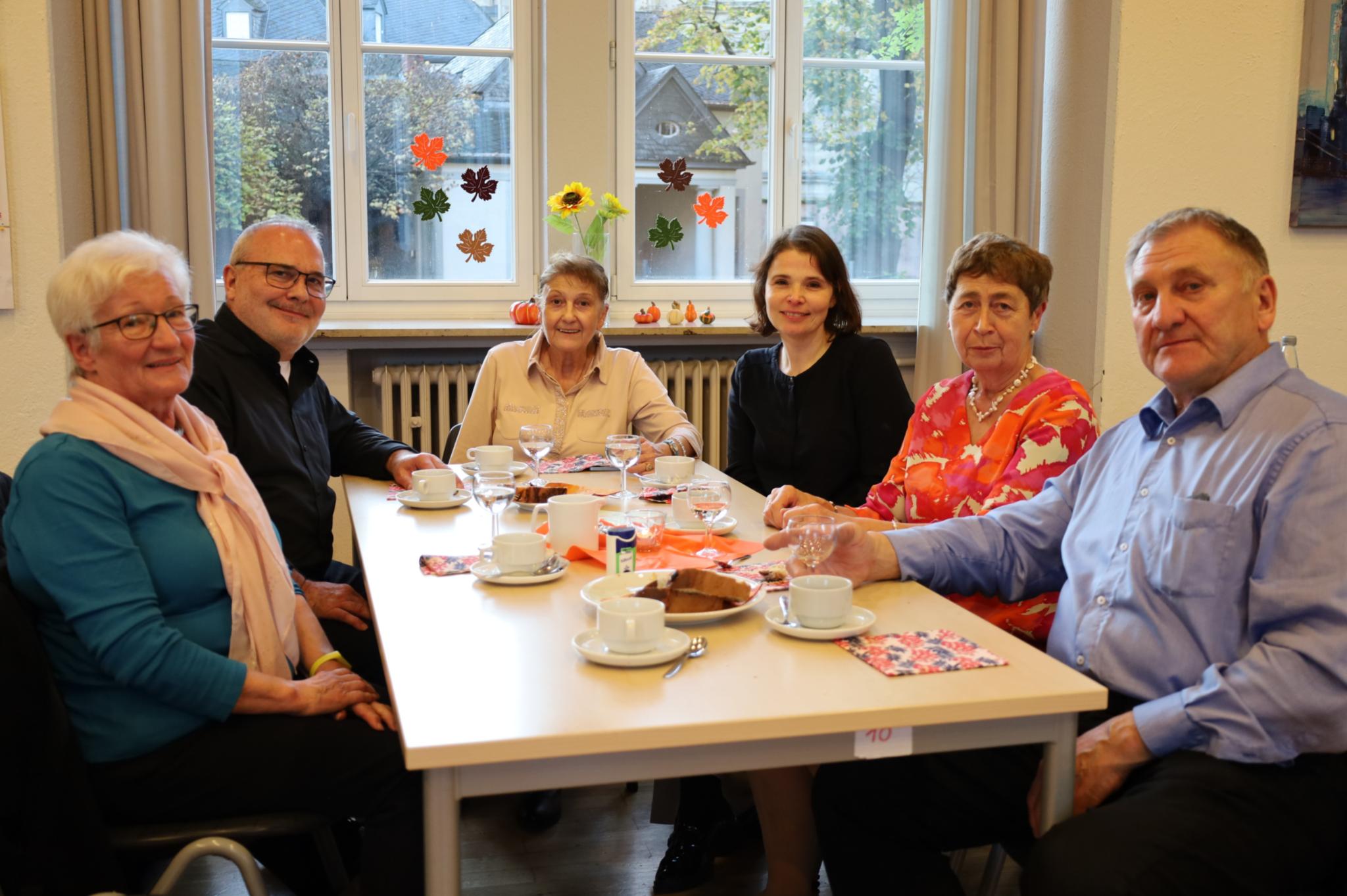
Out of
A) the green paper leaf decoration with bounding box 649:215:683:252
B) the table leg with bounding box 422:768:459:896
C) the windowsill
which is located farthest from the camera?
the green paper leaf decoration with bounding box 649:215:683:252

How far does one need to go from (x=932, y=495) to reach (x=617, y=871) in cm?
98

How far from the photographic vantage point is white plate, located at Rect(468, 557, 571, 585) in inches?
66.0

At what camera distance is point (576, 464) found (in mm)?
2770

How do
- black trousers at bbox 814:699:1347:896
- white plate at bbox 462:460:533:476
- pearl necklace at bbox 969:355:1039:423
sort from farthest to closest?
white plate at bbox 462:460:533:476 → pearl necklace at bbox 969:355:1039:423 → black trousers at bbox 814:699:1347:896

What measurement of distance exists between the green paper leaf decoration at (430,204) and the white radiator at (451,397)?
555 mm

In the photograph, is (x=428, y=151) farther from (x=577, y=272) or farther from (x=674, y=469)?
(x=674, y=469)

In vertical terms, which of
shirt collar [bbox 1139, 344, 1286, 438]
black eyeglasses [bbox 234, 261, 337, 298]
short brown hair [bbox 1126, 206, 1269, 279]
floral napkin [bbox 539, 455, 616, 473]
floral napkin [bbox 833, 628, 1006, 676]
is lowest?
floral napkin [bbox 539, 455, 616, 473]

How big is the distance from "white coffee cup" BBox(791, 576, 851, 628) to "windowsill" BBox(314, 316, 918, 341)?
7.74 feet

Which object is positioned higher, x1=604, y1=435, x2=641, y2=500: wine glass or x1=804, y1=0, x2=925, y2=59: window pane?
x1=804, y1=0, x2=925, y2=59: window pane

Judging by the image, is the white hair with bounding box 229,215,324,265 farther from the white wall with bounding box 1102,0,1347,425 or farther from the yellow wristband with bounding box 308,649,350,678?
the white wall with bounding box 1102,0,1347,425

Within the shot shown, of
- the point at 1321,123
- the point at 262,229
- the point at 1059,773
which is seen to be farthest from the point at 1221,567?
the point at 1321,123

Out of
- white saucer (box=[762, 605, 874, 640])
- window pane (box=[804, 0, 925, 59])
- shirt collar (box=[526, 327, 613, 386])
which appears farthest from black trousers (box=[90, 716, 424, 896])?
window pane (box=[804, 0, 925, 59])

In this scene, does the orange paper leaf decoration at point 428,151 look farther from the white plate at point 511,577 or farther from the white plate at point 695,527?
the white plate at point 511,577

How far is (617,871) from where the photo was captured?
2262mm
